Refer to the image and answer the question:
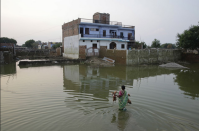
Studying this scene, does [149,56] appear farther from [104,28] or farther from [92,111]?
[92,111]

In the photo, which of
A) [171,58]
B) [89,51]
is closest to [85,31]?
[89,51]

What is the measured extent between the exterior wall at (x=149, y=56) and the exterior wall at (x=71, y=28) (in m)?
13.0

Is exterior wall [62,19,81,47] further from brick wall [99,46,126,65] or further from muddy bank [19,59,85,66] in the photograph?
brick wall [99,46,126,65]

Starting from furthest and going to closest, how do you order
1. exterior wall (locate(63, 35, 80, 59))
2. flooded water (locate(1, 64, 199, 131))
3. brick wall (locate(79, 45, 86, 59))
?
exterior wall (locate(63, 35, 80, 59)) < brick wall (locate(79, 45, 86, 59)) < flooded water (locate(1, 64, 199, 131))

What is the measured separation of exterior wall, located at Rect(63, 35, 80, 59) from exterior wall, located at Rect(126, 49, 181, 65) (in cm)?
1173

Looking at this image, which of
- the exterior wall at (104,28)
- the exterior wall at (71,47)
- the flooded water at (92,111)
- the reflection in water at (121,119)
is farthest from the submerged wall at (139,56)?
the reflection in water at (121,119)

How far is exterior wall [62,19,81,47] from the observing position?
109ft

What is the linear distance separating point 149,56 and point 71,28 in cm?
1800

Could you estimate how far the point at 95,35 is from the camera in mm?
34281

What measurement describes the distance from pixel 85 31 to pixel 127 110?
92.3 ft

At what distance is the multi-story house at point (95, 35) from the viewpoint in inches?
1282

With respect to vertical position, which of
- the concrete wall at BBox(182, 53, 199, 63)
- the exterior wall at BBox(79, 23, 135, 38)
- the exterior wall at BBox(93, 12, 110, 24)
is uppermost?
the exterior wall at BBox(93, 12, 110, 24)

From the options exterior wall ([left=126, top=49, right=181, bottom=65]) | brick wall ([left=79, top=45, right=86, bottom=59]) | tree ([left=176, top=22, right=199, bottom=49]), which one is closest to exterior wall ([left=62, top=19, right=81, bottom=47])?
brick wall ([left=79, top=45, right=86, bottom=59])

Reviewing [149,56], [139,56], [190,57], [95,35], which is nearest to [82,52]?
[95,35]
